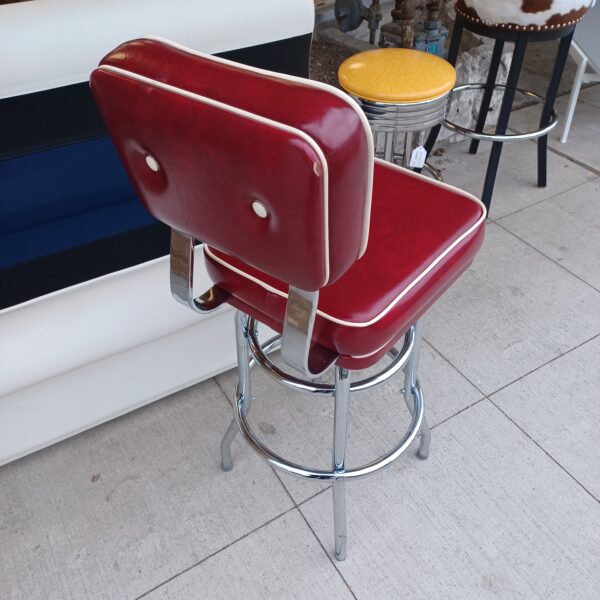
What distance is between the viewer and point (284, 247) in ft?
2.50

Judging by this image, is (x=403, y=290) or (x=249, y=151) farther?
(x=403, y=290)

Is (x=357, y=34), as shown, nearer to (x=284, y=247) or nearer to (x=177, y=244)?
(x=177, y=244)

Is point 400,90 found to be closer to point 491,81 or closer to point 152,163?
point 152,163

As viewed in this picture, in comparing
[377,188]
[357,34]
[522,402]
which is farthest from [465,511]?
[357,34]

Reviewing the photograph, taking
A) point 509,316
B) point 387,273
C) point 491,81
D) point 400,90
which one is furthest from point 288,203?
point 491,81

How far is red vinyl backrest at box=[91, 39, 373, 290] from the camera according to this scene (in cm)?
65

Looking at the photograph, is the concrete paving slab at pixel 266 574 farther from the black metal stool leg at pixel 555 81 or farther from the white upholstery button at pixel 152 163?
the black metal stool leg at pixel 555 81

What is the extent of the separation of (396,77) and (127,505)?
1340 mm

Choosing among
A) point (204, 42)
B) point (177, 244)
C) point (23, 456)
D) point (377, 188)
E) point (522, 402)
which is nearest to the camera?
point (177, 244)

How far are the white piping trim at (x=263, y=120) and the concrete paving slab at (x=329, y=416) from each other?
100 cm

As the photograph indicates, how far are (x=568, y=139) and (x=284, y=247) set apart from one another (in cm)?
275

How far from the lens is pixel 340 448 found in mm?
1248

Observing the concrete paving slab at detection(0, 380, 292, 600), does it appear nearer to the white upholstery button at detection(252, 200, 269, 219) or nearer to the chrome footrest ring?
the chrome footrest ring

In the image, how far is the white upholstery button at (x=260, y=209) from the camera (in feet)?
2.42
